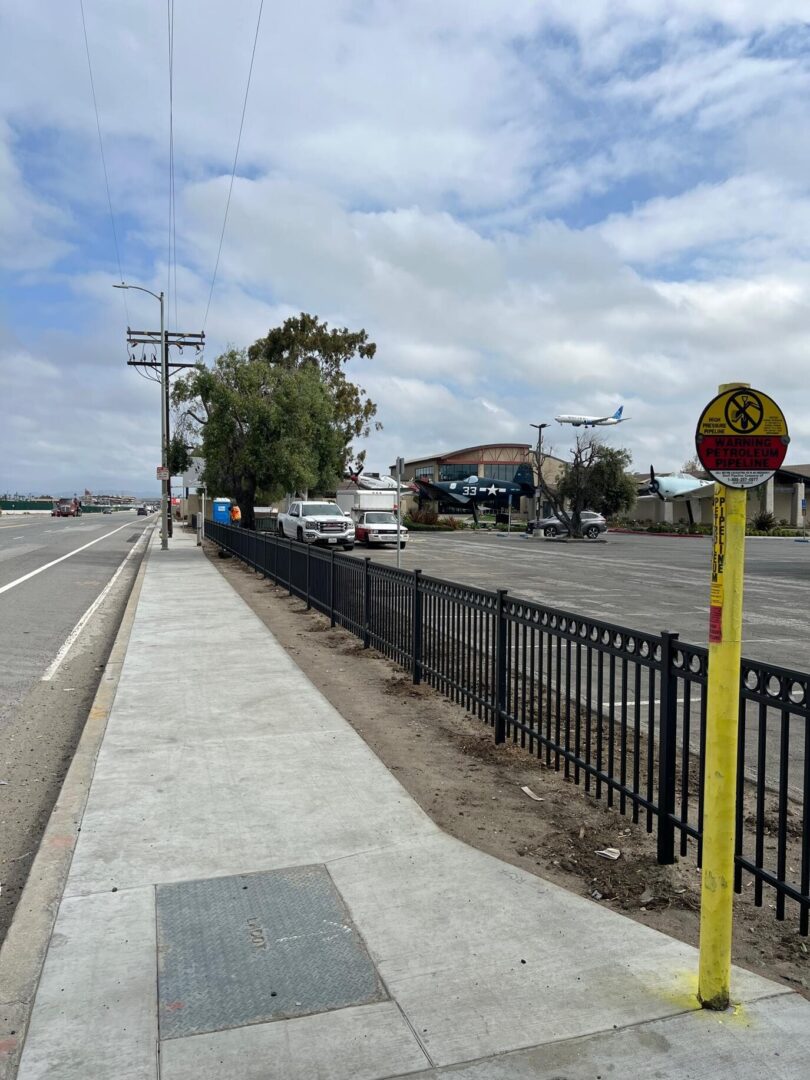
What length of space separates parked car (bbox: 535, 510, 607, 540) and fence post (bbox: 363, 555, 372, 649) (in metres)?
40.5

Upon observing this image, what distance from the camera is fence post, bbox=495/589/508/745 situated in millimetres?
6344

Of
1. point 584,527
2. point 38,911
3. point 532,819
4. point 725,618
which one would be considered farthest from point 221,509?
point 725,618

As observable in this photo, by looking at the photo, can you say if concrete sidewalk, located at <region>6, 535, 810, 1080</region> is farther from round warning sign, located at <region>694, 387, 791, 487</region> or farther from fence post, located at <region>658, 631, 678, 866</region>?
round warning sign, located at <region>694, 387, 791, 487</region>

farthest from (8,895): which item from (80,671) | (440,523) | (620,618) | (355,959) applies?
(440,523)

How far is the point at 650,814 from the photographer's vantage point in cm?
457

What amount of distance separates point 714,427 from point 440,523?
5820 cm

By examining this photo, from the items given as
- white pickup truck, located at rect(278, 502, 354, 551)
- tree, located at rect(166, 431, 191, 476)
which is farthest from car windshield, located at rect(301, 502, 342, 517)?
tree, located at rect(166, 431, 191, 476)

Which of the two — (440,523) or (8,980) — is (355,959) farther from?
(440,523)

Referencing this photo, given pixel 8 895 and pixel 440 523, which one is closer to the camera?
pixel 8 895

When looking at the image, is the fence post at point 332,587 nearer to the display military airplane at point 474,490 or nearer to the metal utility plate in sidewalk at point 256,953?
the metal utility plate in sidewalk at point 256,953

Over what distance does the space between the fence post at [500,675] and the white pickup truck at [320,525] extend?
87.9 ft

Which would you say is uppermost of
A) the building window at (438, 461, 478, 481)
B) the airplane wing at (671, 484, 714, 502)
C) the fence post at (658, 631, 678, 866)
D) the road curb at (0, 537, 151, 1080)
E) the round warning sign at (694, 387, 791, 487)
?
the building window at (438, 461, 478, 481)

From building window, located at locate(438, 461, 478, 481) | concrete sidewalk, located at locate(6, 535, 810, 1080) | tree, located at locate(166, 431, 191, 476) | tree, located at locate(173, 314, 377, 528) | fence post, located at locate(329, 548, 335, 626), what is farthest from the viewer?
building window, located at locate(438, 461, 478, 481)

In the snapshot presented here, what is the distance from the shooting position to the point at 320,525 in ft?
109
